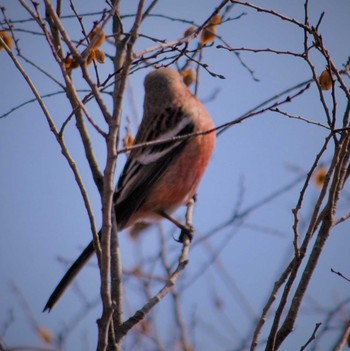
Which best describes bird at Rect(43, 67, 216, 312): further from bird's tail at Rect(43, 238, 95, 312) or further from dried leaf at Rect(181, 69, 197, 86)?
bird's tail at Rect(43, 238, 95, 312)

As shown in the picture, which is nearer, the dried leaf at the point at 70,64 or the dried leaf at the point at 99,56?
the dried leaf at the point at 70,64

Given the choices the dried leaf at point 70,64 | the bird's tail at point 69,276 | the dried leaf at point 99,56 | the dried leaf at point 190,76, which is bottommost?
the bird's tail at point 69,276

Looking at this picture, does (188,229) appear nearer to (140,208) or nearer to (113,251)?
(140,208)

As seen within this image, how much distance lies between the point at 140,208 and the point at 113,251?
55.2 inches

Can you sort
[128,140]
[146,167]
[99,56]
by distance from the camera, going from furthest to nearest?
[146,167] < [128,140] < [99,56]

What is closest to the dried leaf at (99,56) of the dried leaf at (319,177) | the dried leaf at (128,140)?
the dried leaf at (128,140)

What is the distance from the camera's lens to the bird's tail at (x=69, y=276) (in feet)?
14.0

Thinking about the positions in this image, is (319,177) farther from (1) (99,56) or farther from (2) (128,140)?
(1) (99,56)

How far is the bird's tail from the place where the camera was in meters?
4.28

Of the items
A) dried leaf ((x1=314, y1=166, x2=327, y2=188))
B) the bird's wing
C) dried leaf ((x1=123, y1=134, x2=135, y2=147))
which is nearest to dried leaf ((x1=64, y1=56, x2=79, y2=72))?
dried leaf ((x1=123, y1=134, x2=135, y2=147))

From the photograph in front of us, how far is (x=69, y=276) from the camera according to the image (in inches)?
175

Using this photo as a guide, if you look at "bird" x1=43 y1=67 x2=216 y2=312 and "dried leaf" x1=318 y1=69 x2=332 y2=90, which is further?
"bird" x1=43 y1=67 x2=216 y2=312

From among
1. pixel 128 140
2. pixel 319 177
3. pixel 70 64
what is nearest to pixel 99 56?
pixel 70 64

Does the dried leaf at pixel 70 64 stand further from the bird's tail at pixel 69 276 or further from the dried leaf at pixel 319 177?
the dried leaf at pixel 319 177
